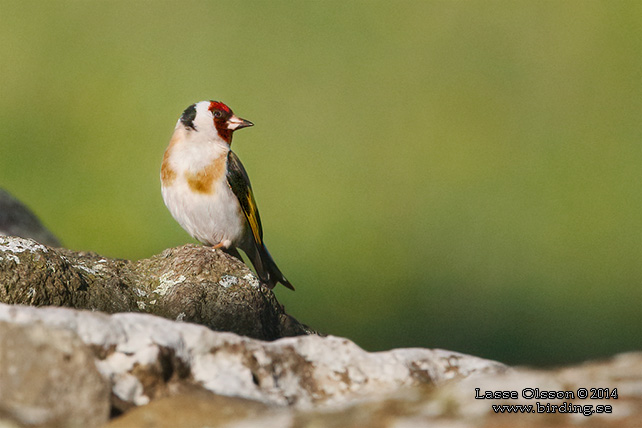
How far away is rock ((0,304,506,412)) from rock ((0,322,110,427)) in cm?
6

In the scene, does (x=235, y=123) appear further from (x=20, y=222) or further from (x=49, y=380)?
(x=49, y=380)

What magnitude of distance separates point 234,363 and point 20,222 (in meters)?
3.40

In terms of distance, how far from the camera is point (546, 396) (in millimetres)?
2168

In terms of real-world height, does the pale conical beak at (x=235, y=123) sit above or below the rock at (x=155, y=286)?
above

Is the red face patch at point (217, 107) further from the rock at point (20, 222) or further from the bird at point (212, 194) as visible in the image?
the rock at point (20, 222)

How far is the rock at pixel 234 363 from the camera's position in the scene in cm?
240

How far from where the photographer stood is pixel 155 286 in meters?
3.85

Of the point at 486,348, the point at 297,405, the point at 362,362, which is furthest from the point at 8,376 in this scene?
the point at 486,348

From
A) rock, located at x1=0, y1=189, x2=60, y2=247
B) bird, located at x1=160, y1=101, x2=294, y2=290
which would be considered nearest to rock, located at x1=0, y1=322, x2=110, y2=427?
bird, located at x1=160, y1=101, x2=294, y2=290

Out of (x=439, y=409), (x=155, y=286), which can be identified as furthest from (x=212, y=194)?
(x=439, y=409)

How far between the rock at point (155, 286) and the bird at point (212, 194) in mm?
996

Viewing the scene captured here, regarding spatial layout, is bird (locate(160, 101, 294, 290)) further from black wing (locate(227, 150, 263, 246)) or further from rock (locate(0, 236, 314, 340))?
rock (locate(0, 236, 314, 340))

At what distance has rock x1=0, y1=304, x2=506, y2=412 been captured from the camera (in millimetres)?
2402

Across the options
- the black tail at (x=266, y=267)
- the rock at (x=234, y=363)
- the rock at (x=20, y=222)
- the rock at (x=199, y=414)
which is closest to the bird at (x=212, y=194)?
the black tail at (x=266, y=267)
